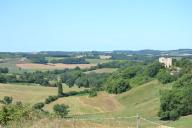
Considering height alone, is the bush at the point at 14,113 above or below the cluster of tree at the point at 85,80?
above

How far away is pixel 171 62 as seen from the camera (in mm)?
112750

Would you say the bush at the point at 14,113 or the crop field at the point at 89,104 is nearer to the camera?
the bush at the point at 14,113

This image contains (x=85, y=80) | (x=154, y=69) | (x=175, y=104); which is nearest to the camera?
(x=175, y=104)

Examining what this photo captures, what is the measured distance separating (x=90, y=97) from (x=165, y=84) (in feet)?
48.1

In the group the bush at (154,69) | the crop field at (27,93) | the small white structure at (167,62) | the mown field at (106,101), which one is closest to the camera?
the mown field at (106,101)

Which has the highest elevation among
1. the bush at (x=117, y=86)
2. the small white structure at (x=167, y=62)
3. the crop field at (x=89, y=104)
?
the small white structure at (x=167, y=62)

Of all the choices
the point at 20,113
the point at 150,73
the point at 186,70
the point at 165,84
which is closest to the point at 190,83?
the point at 165,84

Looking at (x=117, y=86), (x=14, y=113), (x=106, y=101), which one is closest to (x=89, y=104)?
(x=106, y=101)

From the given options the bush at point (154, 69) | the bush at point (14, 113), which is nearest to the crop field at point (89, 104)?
the bush at point (154, 69)

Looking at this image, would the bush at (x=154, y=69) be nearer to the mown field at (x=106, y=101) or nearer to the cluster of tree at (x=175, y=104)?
the mown field at (x=106, y=101)

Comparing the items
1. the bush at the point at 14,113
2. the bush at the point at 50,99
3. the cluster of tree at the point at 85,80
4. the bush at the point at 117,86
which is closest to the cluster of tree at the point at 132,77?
the bush at the point at 117,86

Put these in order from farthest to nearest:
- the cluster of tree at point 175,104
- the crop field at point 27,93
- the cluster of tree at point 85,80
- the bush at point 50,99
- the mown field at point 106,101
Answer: the cluster of tree at point 85,80, the crop field at point 27,93, the bush at point 50,99, the mown field at point 106,101, the cluster of tree at point 175,104

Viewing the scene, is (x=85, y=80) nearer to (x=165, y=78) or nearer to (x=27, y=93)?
(x=27, y=93)

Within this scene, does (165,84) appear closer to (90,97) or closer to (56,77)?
(90,97)
